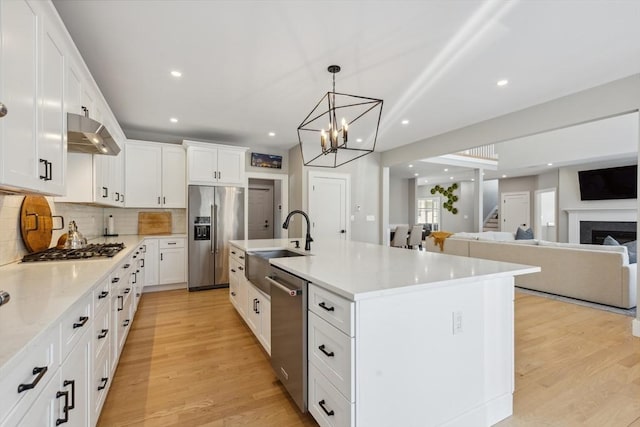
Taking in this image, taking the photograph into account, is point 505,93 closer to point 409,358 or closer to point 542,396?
point 542,396

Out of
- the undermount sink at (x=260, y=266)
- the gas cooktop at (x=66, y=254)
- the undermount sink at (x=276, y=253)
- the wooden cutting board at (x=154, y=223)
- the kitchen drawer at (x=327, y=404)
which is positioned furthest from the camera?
the wooden cutting board at (x=154, y=223)

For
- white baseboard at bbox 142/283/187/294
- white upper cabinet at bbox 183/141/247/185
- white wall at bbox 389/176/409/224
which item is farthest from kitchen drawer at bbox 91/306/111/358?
white wall at bbox 389/176/409/224

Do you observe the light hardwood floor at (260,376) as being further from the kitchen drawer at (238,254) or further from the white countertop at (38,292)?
the white countertop at (38,292)

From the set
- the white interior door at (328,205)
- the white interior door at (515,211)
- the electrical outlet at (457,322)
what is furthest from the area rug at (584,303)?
the white interior door at (515,211)

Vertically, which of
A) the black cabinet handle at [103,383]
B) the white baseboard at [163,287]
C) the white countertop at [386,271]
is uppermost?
the white countertop at [386,271]

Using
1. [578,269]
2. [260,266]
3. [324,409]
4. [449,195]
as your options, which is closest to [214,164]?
[260,266]

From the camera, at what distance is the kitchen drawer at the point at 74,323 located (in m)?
1.13

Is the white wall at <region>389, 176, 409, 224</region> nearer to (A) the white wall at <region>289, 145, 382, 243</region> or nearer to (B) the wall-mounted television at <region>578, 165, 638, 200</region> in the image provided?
(A) the white wall at <region>289, 145, 382, 243</region>

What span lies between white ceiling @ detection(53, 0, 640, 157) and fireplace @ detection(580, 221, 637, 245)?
229 inches

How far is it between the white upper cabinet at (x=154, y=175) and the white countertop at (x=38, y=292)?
2731 mm

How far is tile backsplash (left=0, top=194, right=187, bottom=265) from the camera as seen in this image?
1.98m

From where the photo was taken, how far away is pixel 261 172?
602 cm

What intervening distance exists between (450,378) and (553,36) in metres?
2.67

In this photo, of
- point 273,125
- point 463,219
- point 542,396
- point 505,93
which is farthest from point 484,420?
point 463,219
